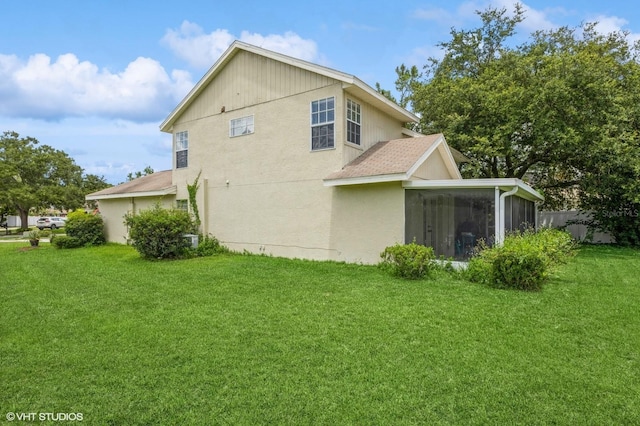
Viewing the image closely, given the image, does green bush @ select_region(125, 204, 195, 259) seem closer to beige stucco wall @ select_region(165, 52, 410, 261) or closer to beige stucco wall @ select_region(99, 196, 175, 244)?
beige stucco wall @ select_region(165, 52, 410, 261)

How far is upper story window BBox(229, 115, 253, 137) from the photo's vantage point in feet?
43.4

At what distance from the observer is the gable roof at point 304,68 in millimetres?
10805

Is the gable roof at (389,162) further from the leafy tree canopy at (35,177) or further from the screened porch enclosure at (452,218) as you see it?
the leafy tree canopy at (35,177)

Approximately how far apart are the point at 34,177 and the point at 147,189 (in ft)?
79.9

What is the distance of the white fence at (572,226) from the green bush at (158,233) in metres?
16.6

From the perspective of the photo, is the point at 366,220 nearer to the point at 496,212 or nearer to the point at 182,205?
the point at 496,212

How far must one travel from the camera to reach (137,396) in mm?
3402

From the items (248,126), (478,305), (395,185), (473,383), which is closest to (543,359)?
(473,383)

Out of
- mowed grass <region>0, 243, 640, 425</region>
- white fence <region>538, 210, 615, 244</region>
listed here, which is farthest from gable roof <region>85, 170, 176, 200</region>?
white fence <region>538, 210, 615, 244</region>

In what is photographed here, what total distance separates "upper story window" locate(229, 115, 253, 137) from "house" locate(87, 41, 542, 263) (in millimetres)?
38

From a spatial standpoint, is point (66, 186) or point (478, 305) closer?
point (478, 305)

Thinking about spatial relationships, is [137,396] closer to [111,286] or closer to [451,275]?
[111,286]

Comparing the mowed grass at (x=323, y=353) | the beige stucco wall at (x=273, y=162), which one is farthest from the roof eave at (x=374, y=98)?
the mowed grass at (x=323, y=353)

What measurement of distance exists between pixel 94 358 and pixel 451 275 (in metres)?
7.44
